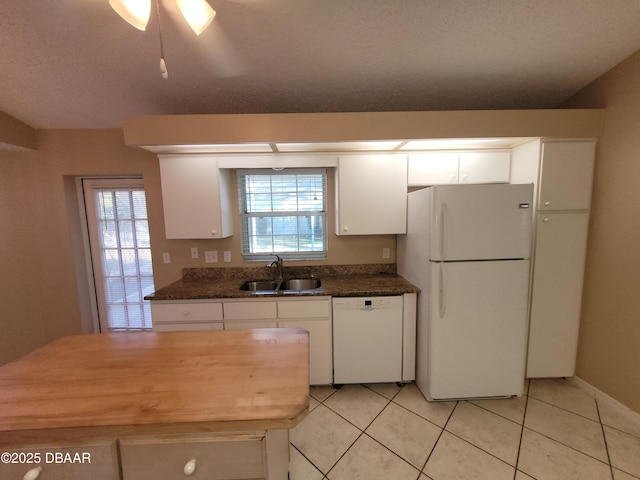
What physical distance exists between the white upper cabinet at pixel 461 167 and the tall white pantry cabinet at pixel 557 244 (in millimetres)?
126

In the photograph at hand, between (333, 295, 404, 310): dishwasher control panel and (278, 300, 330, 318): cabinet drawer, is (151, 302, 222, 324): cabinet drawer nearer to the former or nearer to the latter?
(278, 300, 330, 318): cabinet drawer

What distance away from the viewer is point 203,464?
0.77 meters

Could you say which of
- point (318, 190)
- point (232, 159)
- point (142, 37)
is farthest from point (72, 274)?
point (318, 190)

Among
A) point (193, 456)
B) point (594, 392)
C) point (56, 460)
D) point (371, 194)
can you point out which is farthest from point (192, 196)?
point (594, 392)

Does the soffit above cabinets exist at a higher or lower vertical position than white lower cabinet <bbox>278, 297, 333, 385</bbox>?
higher

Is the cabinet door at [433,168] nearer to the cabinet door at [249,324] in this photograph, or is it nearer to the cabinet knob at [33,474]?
the cabinet door at [249,324]

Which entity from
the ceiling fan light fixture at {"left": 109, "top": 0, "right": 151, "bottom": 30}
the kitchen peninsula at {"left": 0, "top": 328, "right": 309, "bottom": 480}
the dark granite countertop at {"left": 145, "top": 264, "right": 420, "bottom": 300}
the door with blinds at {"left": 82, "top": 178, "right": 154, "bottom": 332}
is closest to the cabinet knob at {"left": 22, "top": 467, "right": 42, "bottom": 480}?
the kitchen peninsula at {"left": 0, "top": 328, "right": 309, "bottom": 480}

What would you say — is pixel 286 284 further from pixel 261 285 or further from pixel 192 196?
pixel 192 196

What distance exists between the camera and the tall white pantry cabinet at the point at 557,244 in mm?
1944

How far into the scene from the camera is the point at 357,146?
2.17m

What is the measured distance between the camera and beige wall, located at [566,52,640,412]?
5.68 ft

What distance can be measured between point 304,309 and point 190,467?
135 centimetres

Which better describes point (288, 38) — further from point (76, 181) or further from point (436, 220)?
point (76, 181)

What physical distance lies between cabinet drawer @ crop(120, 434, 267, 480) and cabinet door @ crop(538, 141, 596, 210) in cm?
246
